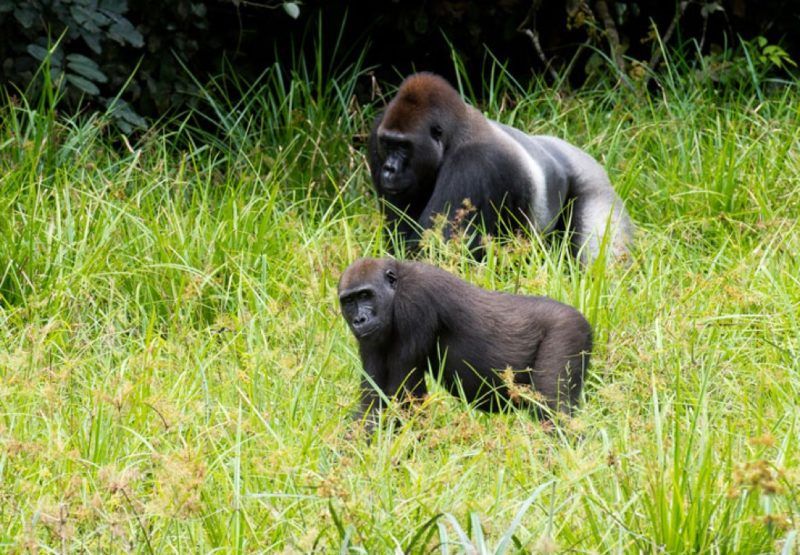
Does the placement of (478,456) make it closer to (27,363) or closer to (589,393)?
(589,393)

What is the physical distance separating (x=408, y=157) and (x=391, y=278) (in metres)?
1.66

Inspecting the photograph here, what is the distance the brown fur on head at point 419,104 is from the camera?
5312 mm

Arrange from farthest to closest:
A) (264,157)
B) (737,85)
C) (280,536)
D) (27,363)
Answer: (737,85) → (264,157) → (27,363) → (280,536)

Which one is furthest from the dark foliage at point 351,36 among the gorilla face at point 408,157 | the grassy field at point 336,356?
the gorilla face at point 408,157

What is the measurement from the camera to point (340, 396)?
12.5 feet

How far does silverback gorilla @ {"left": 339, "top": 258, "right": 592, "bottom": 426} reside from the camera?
370cm

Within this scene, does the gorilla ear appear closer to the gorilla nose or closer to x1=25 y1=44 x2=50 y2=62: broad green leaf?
the gorilla nose

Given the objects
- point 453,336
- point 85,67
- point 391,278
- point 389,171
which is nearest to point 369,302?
point 391,278

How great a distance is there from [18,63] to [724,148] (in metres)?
2.98

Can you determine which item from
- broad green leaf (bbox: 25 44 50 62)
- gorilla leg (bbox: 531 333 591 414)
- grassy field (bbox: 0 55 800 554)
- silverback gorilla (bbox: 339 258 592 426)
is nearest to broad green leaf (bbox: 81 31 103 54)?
broad green leaf (bbox: 25 44 50 62)

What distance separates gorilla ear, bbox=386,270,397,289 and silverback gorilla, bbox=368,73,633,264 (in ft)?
4.58

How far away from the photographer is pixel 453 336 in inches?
150

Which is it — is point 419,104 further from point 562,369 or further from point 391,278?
point 562,369

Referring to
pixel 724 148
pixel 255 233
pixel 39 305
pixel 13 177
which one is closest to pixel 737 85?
pixel 724 148
